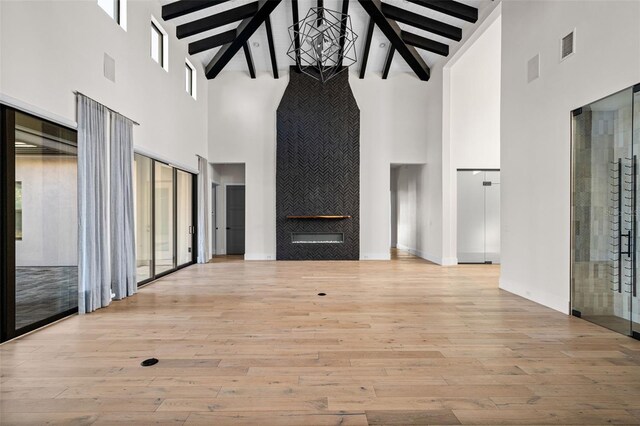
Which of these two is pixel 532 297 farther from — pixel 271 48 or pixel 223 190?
pixel 223 190

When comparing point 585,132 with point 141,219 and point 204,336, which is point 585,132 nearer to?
point 204,336

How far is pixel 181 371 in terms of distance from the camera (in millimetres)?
2627

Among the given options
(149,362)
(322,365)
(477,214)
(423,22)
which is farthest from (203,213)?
(477,214)

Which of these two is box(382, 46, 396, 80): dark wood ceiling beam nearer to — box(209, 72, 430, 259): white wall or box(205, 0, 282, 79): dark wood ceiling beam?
box(209, 72, 430, 259): white wall

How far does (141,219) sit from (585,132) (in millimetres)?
6837

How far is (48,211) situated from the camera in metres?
3.83

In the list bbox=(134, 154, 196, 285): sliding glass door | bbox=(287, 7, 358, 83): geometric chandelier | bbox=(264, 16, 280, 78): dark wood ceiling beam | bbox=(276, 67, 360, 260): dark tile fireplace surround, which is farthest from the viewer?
bbox=(276, 67, 360, 260): dark tile fireplace surround

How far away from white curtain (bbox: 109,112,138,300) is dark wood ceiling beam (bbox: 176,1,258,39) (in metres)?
3.35

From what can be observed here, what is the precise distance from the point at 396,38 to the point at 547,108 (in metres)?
4.51

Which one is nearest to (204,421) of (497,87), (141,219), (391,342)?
(391,342)

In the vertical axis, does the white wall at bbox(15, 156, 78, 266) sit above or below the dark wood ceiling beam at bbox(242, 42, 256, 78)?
below

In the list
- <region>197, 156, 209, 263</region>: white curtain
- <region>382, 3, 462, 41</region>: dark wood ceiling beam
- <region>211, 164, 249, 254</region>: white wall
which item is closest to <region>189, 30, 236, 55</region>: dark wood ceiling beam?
<region>197, 156, 209, 263</region>: white curtain

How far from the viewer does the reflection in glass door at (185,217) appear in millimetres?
7699

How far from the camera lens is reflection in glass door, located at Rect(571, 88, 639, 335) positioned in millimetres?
3441
